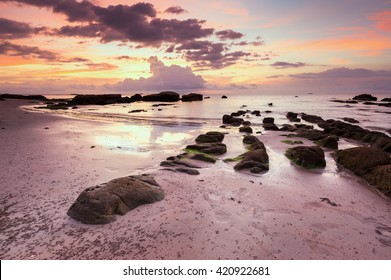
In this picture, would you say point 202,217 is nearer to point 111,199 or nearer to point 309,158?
point 111,199

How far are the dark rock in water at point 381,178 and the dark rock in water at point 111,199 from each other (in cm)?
741

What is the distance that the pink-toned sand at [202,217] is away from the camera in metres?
5.10

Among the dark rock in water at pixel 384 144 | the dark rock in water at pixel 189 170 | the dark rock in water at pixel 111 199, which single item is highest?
the dark rock in water at pixel 111 199

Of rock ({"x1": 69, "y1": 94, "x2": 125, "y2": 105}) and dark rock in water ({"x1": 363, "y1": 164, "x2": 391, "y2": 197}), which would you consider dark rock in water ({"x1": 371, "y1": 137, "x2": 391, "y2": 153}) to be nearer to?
dark rock in water ({"x1": 363, "y1": 164, "x2": 391, "y2": 197})

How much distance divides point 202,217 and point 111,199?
2270 millimetres

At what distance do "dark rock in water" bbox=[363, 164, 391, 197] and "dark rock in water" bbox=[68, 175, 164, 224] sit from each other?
7.41m

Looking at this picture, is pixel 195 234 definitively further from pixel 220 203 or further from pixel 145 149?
pixel 145 149

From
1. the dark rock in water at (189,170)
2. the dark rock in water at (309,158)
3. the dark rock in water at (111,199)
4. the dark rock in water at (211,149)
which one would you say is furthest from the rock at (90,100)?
the dark rock in water at (111,199)

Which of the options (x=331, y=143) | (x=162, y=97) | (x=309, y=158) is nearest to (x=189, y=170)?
(x=309, y=158)

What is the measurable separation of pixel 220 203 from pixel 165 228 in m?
1.93

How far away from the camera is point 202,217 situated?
628 cm

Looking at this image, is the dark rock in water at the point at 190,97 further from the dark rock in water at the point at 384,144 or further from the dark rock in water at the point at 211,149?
the dark rock in water at the point at 211,149

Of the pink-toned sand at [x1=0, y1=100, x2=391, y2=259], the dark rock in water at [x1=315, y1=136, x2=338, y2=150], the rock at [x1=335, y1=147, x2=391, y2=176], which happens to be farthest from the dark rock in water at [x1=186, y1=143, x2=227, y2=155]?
the dark rock in water at [x1=315, y1=136, x2=338, y2=150]

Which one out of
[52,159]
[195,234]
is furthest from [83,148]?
[195,234]
